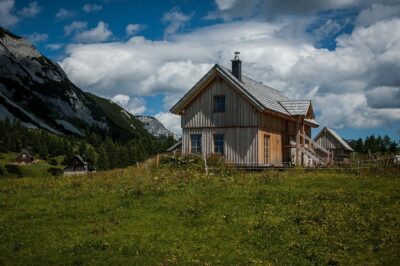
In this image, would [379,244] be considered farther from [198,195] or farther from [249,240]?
[198,195]

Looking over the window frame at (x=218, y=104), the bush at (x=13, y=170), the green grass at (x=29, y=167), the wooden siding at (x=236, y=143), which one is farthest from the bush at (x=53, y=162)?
the window frame at (x=218, y=104)

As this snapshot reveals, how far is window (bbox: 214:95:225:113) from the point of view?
131 ft

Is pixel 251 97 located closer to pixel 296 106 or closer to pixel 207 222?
pixel 296 106

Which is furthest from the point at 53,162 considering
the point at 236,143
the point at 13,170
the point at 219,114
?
the point at 236,143

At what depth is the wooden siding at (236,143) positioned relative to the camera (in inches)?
1516

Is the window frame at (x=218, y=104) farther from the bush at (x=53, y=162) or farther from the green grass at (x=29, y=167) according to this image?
the bush at (x=53, y=162)

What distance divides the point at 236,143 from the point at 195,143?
12.6 feet

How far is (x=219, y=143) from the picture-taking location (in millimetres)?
39844

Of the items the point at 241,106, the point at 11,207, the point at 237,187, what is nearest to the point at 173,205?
the point at 237,187

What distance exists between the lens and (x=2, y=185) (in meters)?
31.7

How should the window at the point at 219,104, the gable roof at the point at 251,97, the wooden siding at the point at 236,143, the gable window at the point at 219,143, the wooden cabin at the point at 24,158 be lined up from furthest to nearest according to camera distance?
1. the wooden cabin at the point at 24,158
2. the window at the point at 219,104
3. the gable window at the point at 219,143
4. the wooden siding at the point at 236,143
5. the gable roof at the point at 251,97

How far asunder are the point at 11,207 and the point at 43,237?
6354 mm

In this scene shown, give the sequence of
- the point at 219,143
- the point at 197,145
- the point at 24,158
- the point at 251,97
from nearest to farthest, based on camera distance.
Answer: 1. the point at 251,97
2. the point at 219,143
3. the point at 197,145
4. the point at 24,158

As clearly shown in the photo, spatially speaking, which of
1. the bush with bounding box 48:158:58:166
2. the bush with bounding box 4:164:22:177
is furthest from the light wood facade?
the bush with bounding box 48:158:58:166
